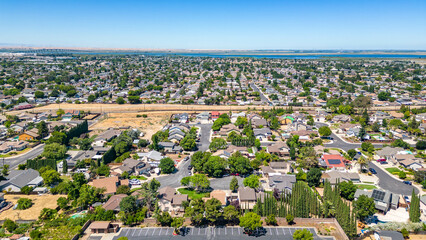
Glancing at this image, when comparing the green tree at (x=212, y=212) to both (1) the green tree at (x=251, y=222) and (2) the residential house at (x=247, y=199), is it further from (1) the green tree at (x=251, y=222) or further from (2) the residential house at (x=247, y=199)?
(2) the residential house at (x=247, y=199)

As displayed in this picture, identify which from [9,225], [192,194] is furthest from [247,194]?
[9,225]

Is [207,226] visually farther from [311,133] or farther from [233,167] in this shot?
[311,133]

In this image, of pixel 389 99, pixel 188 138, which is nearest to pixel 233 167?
pixel 188 138

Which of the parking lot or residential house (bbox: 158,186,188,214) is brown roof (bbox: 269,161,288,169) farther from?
residential house (bbox: 158,186,188,214)

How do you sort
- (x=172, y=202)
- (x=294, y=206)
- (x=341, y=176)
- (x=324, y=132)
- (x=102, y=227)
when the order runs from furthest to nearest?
(x=324, y=132) → (x=341, y=176) → (x=172, y=202) → (x=294, y=206) → (x=102, y=227)

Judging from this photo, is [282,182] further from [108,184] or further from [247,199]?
[108,184]
